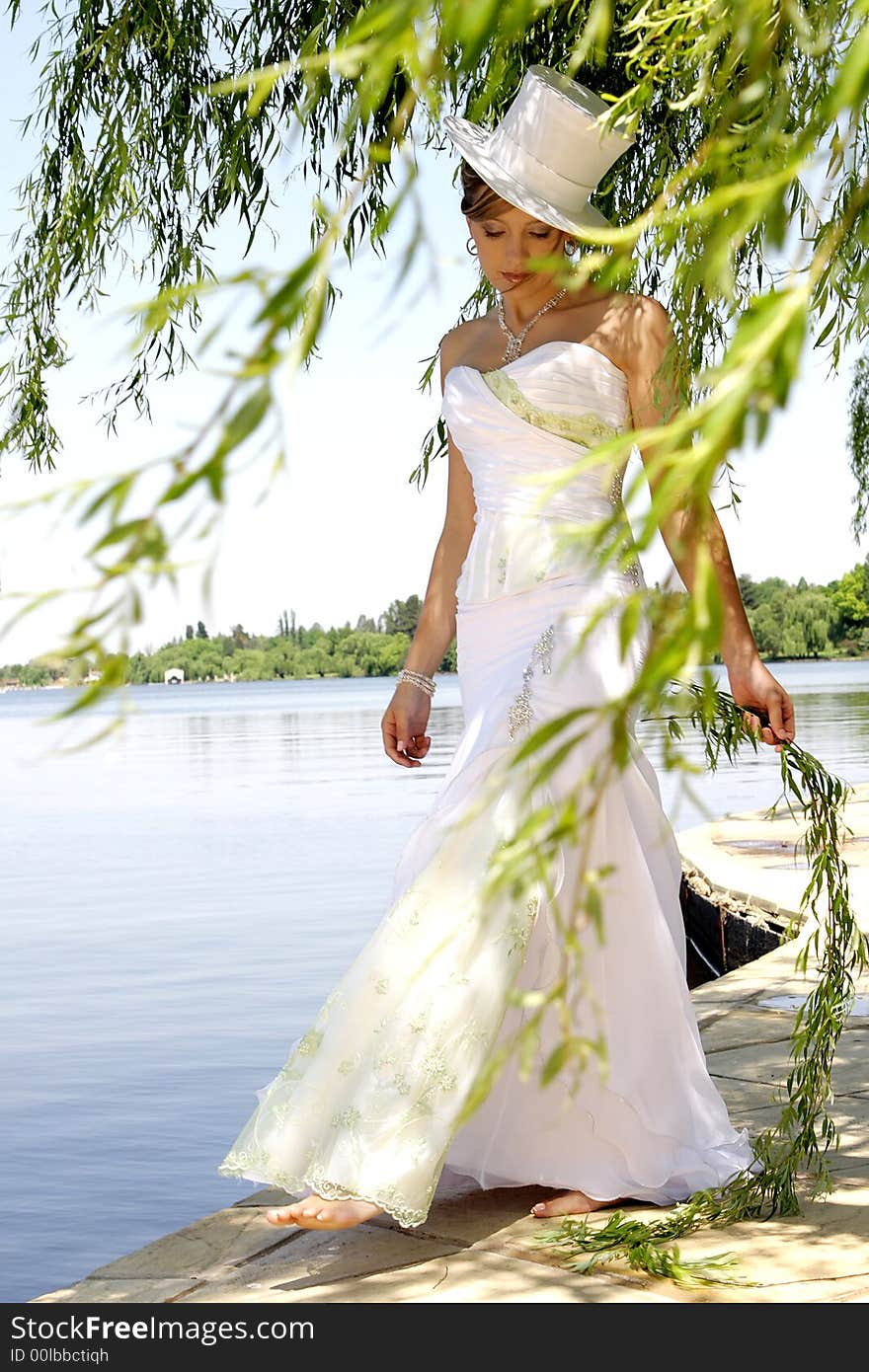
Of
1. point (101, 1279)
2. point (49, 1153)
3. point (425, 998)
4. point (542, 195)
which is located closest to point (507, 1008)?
point (425, 998)

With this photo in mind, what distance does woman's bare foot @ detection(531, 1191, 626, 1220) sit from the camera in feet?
9.10

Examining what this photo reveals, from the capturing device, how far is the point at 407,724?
325cm

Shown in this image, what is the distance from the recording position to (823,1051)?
278 centimetres

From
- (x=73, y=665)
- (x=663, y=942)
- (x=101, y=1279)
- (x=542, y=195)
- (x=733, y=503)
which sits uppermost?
(x=542, y=195)

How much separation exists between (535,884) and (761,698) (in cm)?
53

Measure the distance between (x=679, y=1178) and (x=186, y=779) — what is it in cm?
1776

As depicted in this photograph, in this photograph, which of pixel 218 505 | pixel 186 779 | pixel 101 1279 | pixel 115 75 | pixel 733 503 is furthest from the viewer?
pixel 186 779

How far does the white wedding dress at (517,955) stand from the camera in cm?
262

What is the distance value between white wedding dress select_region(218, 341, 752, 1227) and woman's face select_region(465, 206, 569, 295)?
17 centimetres

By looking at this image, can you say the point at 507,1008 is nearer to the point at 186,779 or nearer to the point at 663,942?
the point at 663,942

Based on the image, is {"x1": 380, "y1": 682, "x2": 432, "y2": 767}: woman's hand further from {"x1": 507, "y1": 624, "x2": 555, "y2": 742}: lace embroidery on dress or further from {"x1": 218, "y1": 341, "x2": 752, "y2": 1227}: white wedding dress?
{"x1": 507, "y1": 624, "x2": 555, "y2": 742}: lace embroidery on dress

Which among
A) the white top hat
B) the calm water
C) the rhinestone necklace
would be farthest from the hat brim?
the calm water

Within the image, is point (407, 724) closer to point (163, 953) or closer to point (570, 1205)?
point (570, 1205)

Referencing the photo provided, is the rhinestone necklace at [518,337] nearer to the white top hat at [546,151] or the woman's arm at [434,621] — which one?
the white top hat at [546,151]
